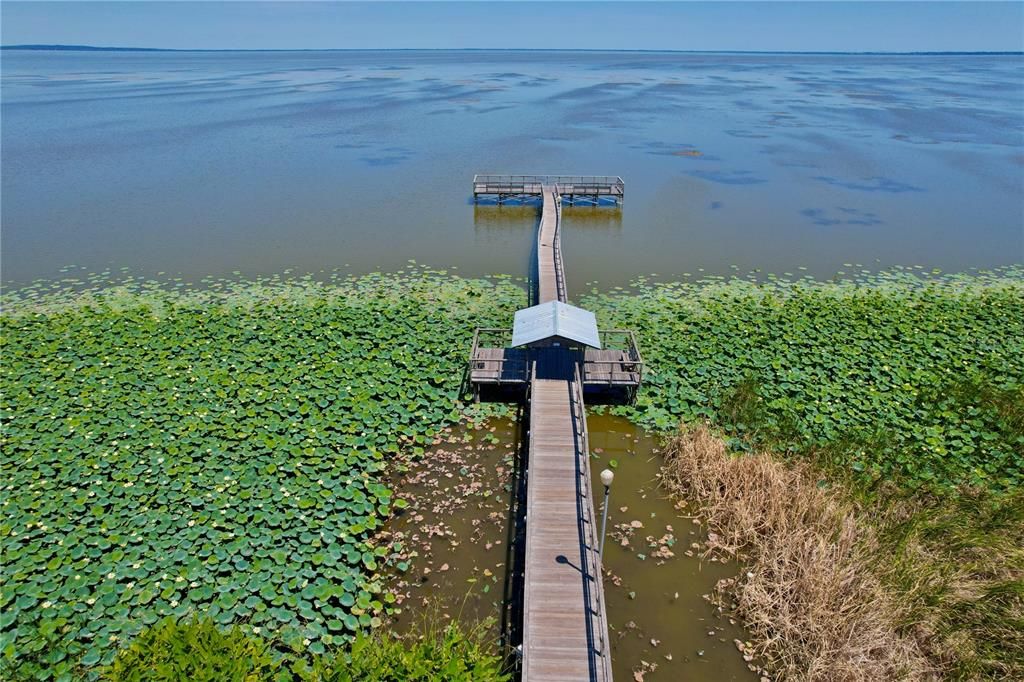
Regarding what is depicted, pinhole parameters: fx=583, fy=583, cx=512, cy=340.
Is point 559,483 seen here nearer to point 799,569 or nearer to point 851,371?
point 799,569

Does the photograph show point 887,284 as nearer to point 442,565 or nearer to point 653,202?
point 653,202

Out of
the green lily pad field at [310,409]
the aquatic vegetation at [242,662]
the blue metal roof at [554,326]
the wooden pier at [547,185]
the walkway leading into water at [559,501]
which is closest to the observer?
the aquatic vegetation at [242,662]

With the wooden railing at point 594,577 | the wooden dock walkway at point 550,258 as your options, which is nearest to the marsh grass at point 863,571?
the wooden railing at point 594,577

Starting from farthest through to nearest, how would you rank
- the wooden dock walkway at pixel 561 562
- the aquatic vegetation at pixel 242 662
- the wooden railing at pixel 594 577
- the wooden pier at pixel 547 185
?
the wooden pier at pixel 547 185 → the wooden dock walkway at pixel 561 562 → the wooden railing at pixel 594 577 → the aquatic vegetation at pixel 242 662

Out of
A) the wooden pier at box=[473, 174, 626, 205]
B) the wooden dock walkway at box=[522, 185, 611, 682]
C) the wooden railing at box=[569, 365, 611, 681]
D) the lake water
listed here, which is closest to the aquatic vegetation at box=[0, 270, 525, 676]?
the wooden dock walkway at box=[522, 185, 611, 682]

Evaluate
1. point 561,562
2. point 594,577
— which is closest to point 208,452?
point 561,562

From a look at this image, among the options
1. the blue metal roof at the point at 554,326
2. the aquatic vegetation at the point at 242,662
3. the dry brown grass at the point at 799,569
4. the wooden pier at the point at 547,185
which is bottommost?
the dry brown grass at the point at 799,569

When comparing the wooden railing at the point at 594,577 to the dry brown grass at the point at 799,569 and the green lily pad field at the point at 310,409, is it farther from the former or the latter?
the green lily pad field at the point at 310,409
